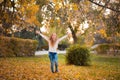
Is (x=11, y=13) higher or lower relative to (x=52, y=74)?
higher

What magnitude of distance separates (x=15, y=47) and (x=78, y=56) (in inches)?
456

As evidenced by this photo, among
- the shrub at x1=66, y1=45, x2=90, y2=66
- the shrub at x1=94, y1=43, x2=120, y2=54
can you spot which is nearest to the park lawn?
the shrub at x1=66, y1=45, x2=90, y2=66

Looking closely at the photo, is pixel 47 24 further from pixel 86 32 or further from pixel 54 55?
pixel 54 55

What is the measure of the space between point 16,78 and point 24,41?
23.4m

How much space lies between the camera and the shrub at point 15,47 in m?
29.2

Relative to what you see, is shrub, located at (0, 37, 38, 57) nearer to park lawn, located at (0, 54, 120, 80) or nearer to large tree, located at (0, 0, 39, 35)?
park lawn, located at (0, 54, 120, 80)

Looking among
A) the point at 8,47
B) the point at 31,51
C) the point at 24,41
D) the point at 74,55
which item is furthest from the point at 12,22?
the point at 31,51

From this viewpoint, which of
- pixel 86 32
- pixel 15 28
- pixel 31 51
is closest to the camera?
pixel 15 28

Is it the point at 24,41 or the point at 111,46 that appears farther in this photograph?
the point at 111,46

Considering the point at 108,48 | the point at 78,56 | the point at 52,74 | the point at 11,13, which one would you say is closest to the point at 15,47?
the point at 78,56

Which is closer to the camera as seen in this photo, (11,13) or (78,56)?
(11,13)

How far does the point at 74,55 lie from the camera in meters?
22.8

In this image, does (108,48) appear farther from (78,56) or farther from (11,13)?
(11,13)

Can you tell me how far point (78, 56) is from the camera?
893 inches
